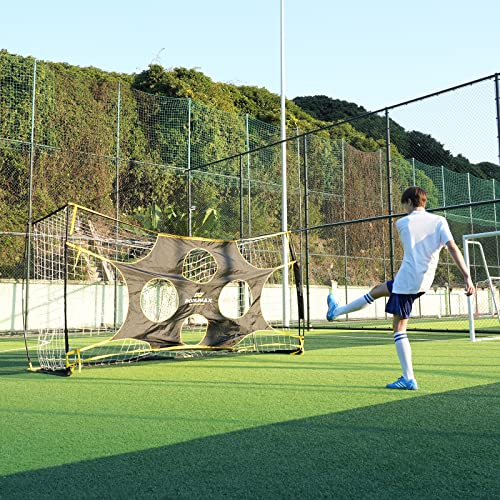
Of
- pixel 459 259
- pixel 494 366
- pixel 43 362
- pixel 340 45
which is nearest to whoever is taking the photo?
pixel 459 259

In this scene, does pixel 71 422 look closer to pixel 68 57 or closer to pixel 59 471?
pixel 59 471

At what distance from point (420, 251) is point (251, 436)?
6.28 feet

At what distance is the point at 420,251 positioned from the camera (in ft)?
12.7

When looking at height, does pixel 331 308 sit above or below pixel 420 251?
below

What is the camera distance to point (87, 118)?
14.2 m

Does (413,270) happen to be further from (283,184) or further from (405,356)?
(283,184)

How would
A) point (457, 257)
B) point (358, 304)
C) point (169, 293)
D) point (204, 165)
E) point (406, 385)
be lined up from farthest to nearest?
point (204, 165), point (169, 293), point (358, 304), point (406, 385), point (457, 257)

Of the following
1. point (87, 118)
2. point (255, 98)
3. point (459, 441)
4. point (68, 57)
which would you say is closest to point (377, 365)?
point (459, 441)

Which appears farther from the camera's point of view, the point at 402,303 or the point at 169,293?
the point at 169,293

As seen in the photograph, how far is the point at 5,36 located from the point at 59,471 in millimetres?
15437

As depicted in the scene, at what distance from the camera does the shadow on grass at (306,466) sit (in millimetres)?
1804

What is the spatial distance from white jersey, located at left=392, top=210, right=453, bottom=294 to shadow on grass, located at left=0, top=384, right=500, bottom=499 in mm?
1189

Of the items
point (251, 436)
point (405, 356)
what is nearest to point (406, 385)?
point (405, 356)

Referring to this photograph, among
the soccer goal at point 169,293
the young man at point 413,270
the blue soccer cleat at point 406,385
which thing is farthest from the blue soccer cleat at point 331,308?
the soccer goal at point 169,293
